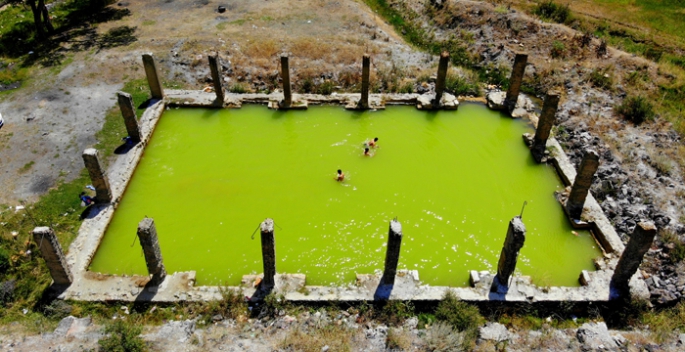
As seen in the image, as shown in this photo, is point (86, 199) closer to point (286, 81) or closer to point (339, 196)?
point (339, 196)

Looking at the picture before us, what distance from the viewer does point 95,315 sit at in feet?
36.8

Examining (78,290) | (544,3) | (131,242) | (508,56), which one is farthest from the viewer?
(544,3)

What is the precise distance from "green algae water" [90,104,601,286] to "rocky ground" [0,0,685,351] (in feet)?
6.04

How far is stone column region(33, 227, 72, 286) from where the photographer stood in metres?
10.6

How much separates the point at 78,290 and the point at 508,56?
783 inches

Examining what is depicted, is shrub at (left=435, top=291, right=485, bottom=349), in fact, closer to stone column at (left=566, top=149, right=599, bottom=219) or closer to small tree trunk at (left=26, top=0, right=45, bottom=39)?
stone column at (left=566, top=149, right=599, bottom=219)

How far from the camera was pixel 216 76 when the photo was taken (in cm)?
1848

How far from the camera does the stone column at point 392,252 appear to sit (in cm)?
1081

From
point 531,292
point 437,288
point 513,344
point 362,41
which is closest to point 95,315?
point 437,288

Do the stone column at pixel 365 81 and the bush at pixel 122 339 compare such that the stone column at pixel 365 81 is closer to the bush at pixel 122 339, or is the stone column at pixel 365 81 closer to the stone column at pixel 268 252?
the stone column at pixel 268 252

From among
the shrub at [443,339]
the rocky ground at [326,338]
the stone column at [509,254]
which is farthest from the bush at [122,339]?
the stone column at [509,254]

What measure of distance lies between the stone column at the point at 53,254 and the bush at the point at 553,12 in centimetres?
2469

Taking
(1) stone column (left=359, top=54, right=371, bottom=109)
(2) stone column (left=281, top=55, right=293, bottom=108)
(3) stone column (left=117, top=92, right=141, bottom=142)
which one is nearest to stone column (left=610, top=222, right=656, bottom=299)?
(1) stone column (left=359, top=54, right=371, bottom=109)

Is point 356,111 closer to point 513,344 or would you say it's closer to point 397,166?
point 397,166
